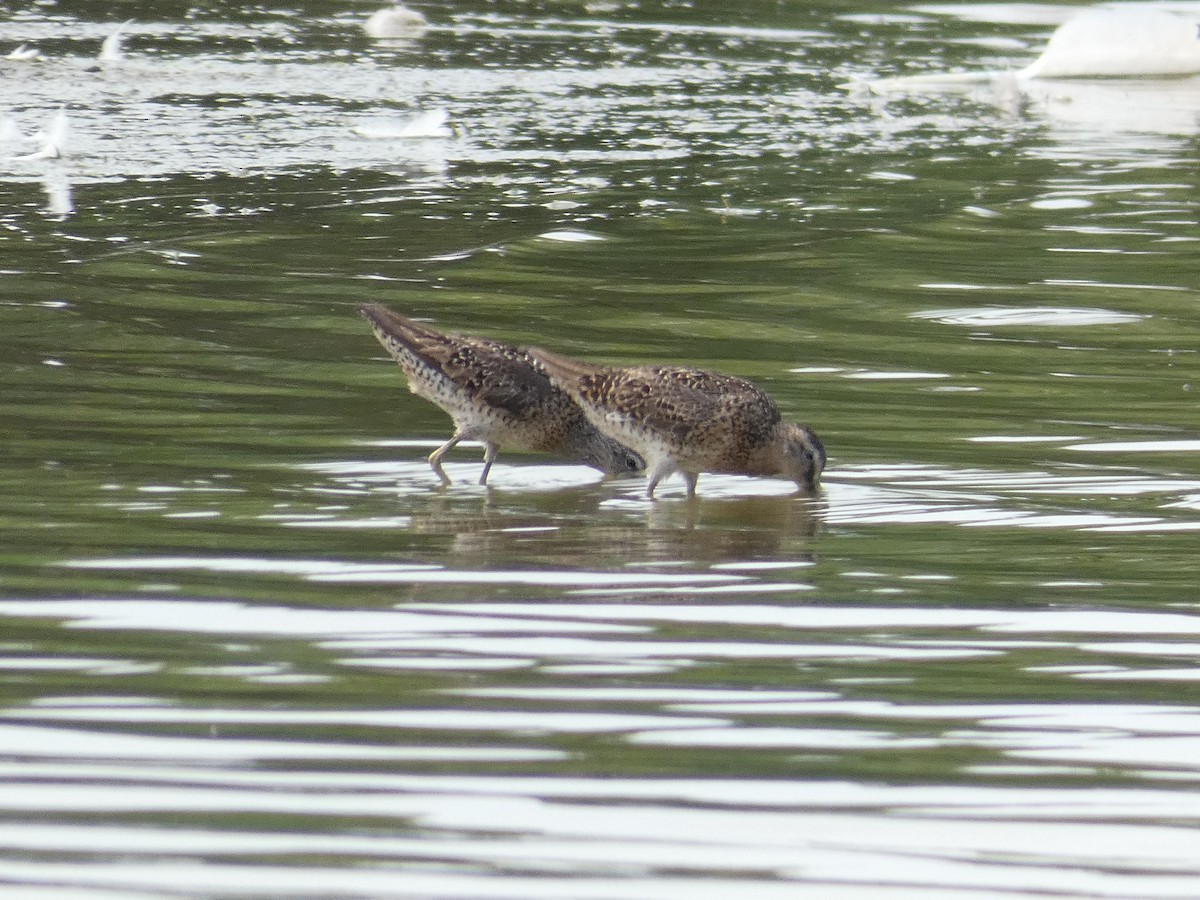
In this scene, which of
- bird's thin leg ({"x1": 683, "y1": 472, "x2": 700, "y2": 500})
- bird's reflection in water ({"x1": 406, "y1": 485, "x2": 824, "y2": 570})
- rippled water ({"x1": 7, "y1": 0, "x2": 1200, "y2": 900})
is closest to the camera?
rippled water ({"x1": 7, "y1": 0, "x2": 1200, "y2": 900})

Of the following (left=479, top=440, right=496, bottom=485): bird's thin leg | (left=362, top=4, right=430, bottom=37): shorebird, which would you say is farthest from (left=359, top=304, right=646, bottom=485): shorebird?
(left=362, top=4, right=430, bottom=37): shorebird

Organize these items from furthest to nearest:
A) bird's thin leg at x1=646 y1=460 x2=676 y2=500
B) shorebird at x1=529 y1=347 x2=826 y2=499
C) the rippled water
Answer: bird's thin leg at x1=646 y1=460 x2=676 y2=500
shorebird at x1=529 y1=347 x2=826 y2=499
the rippled water

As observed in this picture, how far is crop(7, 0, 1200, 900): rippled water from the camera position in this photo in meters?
4.31

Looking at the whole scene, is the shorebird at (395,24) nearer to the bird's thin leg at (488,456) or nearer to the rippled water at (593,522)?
the rippled water at (593,522)

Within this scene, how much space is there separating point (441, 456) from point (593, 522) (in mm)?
1129

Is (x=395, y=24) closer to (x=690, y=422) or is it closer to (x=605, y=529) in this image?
(x=690, y=422)

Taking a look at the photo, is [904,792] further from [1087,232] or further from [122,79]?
[122,79]

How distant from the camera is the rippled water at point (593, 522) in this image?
14.1 ft

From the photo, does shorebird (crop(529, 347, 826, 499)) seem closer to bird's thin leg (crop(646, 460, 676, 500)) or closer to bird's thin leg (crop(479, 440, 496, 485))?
bird's thin leg (crop(646, 460, 676, 500))

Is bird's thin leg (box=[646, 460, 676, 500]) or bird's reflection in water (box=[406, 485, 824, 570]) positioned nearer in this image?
bird's reflection in water (box=[406, 485, 824, 570])

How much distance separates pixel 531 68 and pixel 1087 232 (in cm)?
783

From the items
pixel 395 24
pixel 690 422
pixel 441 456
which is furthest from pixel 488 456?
pixel 395 24

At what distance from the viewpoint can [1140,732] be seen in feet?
16.3

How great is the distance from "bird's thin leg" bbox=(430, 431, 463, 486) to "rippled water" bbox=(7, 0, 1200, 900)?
12 centimetres
